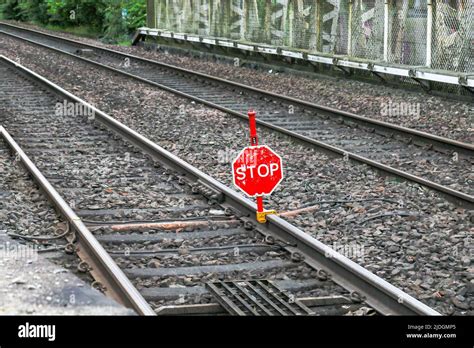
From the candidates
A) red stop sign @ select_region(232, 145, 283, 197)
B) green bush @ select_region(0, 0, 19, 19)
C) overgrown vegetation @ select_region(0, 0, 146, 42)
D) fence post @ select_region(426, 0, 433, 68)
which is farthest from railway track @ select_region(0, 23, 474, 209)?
green bush @ select_region(0, 0, 19, 19)

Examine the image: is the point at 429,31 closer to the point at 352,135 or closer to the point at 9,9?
the point at 352,135

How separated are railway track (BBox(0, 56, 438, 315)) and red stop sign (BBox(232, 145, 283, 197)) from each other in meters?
0.26

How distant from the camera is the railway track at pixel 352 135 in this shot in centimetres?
1073

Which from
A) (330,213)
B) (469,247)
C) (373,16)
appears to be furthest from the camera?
(373,16)

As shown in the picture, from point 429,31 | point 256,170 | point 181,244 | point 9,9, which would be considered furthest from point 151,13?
point 181,244

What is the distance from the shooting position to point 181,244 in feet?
26.3

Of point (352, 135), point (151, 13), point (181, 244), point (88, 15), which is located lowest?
point (181, 244)

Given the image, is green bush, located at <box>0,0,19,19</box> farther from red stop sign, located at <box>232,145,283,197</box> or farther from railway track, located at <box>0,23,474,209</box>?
red stop sign, located at <box>232,145,283,197</box>

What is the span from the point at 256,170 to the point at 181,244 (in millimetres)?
1133

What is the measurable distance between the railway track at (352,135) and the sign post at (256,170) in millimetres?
2013
